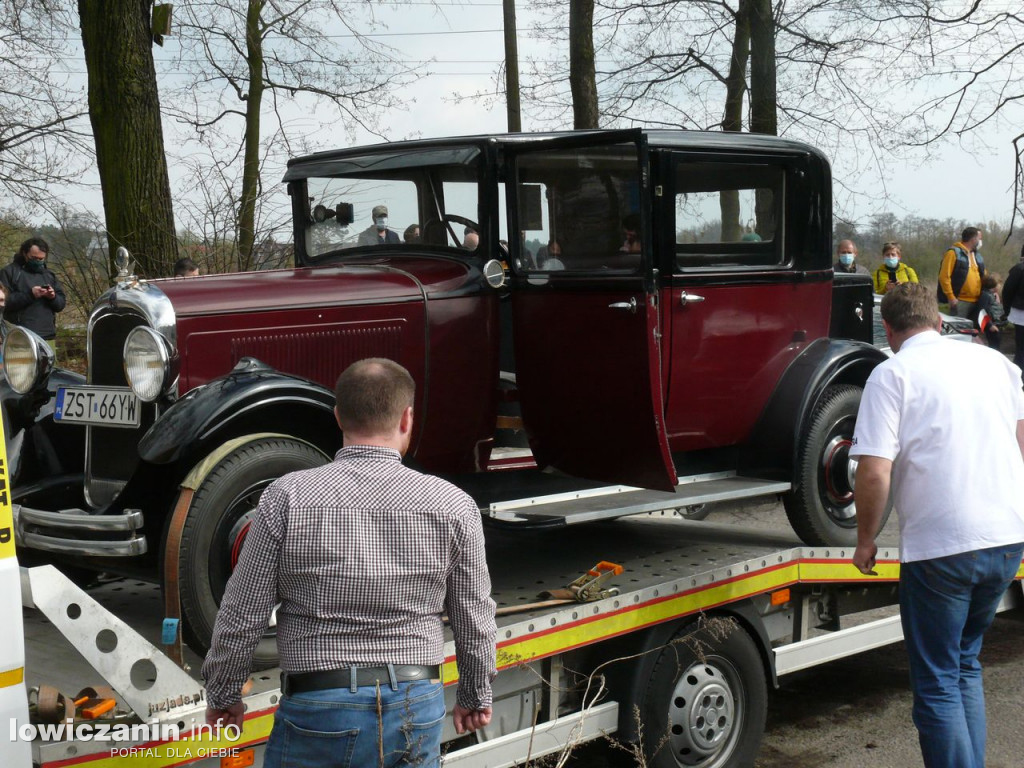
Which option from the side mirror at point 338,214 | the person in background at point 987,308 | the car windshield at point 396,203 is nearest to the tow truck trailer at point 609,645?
the car windshield at point 396,203

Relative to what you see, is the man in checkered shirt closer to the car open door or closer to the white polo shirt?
the white polo shirt

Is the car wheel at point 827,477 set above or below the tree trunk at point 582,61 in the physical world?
below

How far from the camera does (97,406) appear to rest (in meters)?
4.11

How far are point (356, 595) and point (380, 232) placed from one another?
3.07 meters

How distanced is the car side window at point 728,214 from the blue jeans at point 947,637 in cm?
167

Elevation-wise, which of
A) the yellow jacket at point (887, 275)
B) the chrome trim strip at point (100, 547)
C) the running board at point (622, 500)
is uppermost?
the yellow jacket at point (887, 275)

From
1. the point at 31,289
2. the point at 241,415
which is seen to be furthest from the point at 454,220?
the point at 31,289

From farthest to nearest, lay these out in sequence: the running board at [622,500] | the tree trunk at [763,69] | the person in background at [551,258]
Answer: the tree trunk at [763,69]
the person in background at [551,258]
the running board at [622,500]

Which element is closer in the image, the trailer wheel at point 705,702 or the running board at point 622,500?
the trailer wheel at point 705,702

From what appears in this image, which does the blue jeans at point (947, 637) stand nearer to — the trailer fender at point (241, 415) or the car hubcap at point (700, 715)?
the car hubcap at point (700, 715)

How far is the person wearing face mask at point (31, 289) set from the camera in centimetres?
927

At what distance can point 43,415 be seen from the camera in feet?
14.8

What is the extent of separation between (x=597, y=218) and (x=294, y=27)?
454 inches

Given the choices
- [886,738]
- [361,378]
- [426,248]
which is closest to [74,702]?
[361,378]
